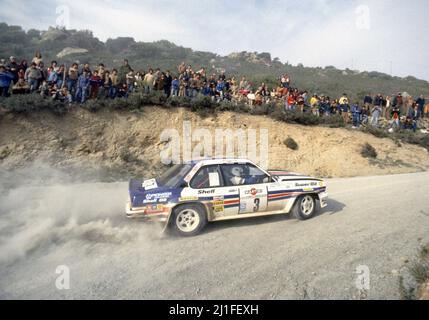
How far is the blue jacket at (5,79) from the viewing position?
1155cm

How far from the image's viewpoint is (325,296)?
398 cm

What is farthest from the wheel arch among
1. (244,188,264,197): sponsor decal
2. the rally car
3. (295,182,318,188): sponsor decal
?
(295,182,318,188): sponsor decal

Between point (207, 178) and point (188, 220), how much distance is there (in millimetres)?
911

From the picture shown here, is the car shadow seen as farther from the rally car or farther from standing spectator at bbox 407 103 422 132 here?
standing spectator at bbox 407 103 422 132

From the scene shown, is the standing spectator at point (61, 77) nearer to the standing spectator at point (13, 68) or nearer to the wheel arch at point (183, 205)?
the standing spectator at point (13, 68)

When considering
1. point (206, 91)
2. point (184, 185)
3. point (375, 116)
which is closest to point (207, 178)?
point (184, 185)

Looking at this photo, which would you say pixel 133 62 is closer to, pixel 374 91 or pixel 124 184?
pixel 374 91

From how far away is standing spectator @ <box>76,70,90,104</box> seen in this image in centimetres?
1267

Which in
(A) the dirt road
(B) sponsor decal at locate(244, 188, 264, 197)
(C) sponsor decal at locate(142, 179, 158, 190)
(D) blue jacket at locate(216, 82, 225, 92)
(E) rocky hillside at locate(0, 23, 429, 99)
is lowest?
(A) the dirt road

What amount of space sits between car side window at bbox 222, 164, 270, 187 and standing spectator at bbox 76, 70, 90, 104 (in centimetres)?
892

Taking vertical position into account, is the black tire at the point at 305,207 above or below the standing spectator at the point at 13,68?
below

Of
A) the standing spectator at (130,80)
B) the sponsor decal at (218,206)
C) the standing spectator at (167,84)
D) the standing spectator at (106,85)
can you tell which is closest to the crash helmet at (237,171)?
the sponsor decal at (218,206)

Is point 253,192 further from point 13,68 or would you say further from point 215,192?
point 13,68
